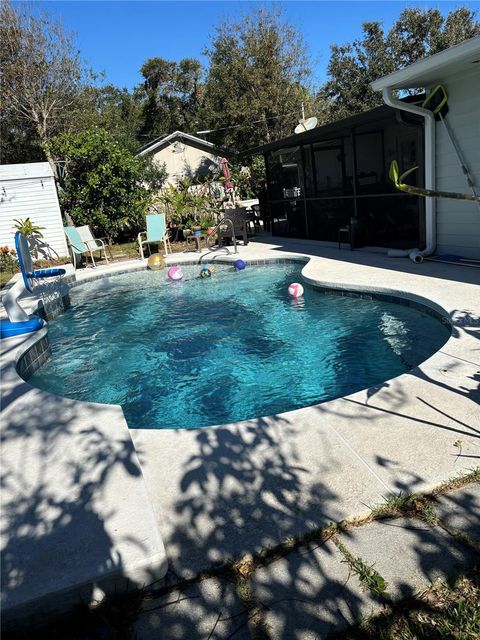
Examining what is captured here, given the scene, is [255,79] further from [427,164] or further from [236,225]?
[427,164]

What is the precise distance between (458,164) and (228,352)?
4895mm

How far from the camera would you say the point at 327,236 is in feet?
38.9

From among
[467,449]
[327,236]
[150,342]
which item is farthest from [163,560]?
[327,236]

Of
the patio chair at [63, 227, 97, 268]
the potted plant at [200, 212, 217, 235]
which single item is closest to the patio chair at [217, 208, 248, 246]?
the potted plant at [200, 212, 217, 235]

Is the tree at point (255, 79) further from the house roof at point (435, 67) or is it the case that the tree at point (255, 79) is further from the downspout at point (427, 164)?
the house roof at point (435, 67)

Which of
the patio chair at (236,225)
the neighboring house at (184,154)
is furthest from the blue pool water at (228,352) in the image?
the neighboring house at (184,154)

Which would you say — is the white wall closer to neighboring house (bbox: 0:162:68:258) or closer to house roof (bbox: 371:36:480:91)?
neighboring house (bbox: 0:162:68:258)

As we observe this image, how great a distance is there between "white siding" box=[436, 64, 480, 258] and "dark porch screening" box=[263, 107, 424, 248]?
670 mm

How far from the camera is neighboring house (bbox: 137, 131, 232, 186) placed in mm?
23906

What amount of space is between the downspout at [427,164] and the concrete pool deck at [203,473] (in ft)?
15.8

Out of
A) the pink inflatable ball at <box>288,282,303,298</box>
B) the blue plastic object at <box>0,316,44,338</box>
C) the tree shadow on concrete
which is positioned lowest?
the pink inflatable ball at <box>288,282,303,298</box>

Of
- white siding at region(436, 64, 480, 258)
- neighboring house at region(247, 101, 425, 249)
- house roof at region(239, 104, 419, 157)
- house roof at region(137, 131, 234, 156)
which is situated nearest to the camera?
white siding at region(436, 64, 480, 258)

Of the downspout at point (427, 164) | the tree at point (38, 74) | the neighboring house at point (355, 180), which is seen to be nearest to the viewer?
the downspout at point (427, 164)

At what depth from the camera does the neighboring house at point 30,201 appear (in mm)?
13008
